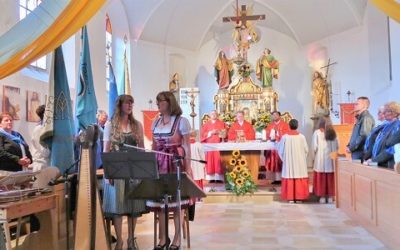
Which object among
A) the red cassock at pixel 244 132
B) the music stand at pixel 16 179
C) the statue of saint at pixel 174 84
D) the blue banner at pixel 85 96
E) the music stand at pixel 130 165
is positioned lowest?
the music stand at pixel 16 179

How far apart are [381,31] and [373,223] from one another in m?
7.54

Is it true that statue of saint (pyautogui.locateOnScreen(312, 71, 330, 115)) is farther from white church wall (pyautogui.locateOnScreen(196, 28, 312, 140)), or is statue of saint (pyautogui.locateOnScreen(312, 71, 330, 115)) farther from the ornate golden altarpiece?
the ornate golden altarpiece

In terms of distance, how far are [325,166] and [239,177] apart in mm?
1738

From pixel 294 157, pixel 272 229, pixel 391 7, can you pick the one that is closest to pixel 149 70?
pixel 294 157

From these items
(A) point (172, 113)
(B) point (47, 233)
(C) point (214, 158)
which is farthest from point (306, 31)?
(B) point (47, 233)

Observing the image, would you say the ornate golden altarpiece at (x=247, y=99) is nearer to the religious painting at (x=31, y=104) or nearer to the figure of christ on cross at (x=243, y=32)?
the figure of christ on cross at (x=243, y=32)

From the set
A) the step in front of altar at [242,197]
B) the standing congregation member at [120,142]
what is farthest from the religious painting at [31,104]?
the step in front of altar at [242,197]

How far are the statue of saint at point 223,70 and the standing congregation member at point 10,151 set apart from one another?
1009cm

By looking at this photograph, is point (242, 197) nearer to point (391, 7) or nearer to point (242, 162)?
point (242, 162)

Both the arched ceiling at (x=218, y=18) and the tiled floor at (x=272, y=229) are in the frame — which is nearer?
the tiled floor at (x=272, y=229)

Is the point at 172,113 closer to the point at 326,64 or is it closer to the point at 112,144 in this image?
the point at 112,144

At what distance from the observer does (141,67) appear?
14094mm

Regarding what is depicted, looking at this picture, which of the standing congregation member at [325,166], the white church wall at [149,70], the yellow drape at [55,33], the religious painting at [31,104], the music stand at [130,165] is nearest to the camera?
the yellow drape at [55,33]

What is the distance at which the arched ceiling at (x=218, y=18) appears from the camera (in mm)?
13234
